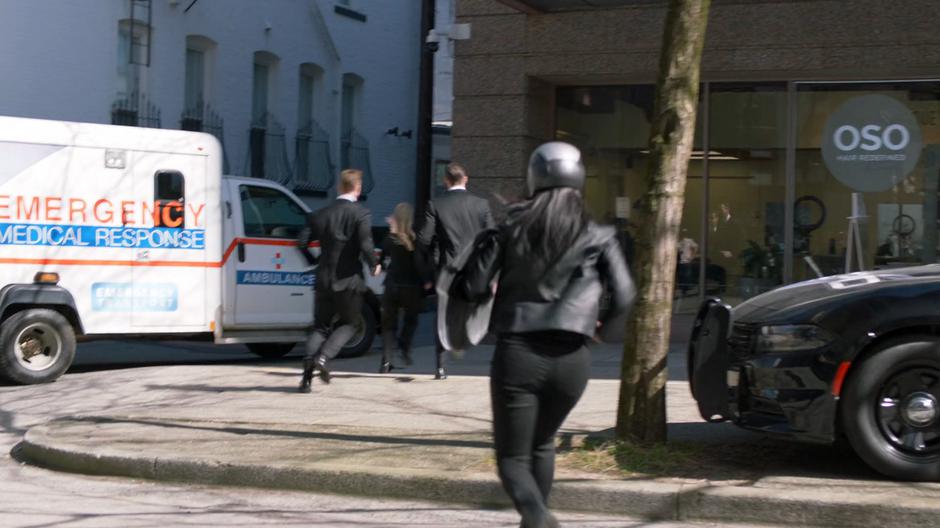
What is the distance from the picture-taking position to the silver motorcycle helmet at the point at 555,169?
16.4 ft

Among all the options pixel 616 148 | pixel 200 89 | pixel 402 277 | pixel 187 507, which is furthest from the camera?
pixel 200 89

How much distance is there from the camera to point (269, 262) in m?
13.2

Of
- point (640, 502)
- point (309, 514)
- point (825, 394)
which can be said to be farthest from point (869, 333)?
point (309, 514)

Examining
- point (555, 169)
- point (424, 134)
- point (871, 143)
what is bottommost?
point (555, 169)

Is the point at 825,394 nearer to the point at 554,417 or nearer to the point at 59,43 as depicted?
the point at 554,417

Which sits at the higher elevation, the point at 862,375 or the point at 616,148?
the point at 616,148

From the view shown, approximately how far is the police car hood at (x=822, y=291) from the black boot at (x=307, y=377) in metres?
3.95

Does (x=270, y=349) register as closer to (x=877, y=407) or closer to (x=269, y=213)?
(x=269, y=213)

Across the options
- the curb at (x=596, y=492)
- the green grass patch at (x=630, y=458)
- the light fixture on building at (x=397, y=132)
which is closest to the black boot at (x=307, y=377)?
the curb at (x=596, y=492)

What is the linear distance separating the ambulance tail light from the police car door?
1.91 metres

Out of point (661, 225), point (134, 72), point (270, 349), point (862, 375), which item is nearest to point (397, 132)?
point (134, 72)

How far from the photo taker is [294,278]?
44.0 feet

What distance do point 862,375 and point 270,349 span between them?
9081mm

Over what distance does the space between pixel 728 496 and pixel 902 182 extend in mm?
7413
